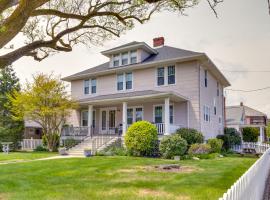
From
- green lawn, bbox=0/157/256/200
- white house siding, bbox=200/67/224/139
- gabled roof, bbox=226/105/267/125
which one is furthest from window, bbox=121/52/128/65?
gabled roof, bbox=226/105/267/125

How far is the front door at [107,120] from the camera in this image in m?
26.0

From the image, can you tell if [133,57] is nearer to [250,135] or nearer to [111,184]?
[111,184]

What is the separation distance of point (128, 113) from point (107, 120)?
2438 mm

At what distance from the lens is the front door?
85.5 ft

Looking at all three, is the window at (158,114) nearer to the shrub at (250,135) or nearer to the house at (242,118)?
the house at (242,118)

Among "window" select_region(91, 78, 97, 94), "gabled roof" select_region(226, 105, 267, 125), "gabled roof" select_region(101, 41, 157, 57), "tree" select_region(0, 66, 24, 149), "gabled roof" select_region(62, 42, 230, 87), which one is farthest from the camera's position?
"gabled roof" select_region(226, 105, 267, 125)

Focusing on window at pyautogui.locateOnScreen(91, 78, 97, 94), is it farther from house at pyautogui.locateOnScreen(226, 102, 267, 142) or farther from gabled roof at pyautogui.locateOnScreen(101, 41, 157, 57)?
house at pyautogui.locateOnScreen(226, 102, 267, 142)

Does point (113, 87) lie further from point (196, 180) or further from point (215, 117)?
point (196, 180)

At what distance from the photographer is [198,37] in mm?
18375

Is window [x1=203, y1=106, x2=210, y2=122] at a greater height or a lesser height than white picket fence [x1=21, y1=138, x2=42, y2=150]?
greater

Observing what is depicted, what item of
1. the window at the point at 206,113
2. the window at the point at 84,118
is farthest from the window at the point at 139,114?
the window at the point at 84,118

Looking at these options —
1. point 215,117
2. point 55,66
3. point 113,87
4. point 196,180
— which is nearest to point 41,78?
point 55,66

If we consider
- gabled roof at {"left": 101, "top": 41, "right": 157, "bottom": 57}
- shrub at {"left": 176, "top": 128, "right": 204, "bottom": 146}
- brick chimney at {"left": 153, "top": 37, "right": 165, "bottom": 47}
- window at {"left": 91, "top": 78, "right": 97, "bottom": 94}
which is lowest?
shrub at {"left": 176, "top": 128, "right": 204, "bottom": 146}

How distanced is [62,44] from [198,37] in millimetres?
9016
